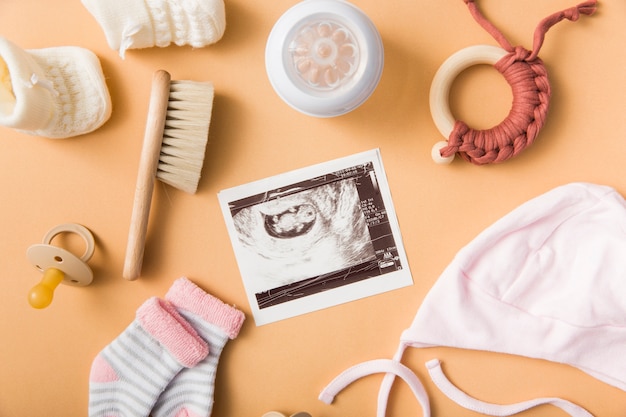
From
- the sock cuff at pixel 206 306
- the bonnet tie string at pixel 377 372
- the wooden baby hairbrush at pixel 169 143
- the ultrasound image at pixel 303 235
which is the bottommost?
the bonnet tie string at pixel 377 372

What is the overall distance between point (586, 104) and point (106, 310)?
76 cm

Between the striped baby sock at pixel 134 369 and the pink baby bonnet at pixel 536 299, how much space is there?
23 centimetres

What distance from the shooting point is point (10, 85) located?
2.09 ft

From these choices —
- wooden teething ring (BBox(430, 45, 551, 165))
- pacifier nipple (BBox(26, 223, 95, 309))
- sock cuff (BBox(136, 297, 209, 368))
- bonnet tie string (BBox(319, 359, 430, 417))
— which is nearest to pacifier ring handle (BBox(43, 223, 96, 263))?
pacifier nipple (BBox(26, 223, 95, 309))

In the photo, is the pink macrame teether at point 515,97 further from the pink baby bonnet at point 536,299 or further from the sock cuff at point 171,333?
the sock cuff at point 171,333

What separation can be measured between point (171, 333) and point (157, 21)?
42cm

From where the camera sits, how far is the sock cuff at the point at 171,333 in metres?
0.70

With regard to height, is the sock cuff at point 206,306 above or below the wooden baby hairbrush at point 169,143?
below

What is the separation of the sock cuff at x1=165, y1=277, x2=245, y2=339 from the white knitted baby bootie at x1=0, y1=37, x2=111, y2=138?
259mm

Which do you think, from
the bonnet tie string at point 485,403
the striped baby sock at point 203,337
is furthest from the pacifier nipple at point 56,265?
the bonnet tie string at point 485,403

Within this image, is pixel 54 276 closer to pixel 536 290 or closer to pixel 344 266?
pixel 344 266

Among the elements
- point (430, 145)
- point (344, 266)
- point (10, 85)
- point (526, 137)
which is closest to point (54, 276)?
point (10, 85)

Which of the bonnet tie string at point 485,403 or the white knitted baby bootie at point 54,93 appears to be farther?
the bonnet tie string at point 485,403

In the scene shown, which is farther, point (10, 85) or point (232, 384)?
point (232, 384)
